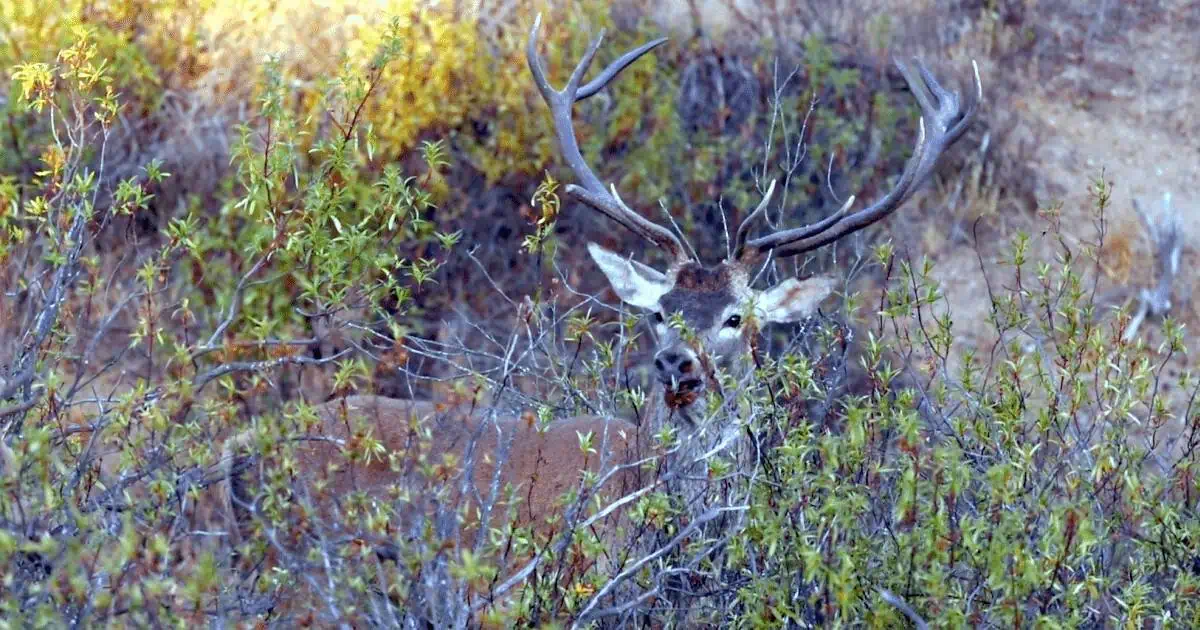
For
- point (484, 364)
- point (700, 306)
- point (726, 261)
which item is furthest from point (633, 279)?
point (484, 364)

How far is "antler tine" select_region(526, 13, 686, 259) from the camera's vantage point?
20.3ft

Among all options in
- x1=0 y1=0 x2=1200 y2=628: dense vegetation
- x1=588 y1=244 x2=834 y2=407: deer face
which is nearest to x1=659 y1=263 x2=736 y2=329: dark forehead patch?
x1=588 y1=244 x2=834 y2=407: deer face

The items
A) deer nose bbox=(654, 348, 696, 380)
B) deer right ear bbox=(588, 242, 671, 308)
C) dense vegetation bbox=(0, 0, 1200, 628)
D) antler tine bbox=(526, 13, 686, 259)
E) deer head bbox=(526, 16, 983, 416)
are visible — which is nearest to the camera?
dense vegetation bbox=(0, 0, 1200, 628)

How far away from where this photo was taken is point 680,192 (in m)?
9.34

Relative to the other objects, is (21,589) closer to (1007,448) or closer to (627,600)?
(627,600)

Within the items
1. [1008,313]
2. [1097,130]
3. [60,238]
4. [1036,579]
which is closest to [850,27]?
[1097,130]

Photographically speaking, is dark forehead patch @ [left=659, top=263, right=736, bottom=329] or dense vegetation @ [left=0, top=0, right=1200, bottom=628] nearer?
dense vegetation @ [left=0, top=0, right=1200, bottom=628]

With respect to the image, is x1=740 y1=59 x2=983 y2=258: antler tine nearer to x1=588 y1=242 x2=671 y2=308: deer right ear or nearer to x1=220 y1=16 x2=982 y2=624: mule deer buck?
x1=220 y1=16 x2=982 y2=624: mule deer buck

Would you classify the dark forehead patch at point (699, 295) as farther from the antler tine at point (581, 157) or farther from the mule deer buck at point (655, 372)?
the antler tine at point (581, 157)

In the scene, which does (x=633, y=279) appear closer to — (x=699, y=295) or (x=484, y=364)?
(x=699, y=295)

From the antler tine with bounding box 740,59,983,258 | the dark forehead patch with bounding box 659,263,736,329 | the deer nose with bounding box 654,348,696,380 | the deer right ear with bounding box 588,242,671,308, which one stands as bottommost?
the deer right ear with bounding box 588,242,671,308

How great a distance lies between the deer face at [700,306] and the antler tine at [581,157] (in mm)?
148

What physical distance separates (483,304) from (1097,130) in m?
4.48

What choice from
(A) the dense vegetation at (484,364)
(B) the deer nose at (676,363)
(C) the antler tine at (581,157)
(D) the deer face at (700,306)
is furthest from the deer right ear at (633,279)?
(B) the deer nose at (676,363)
